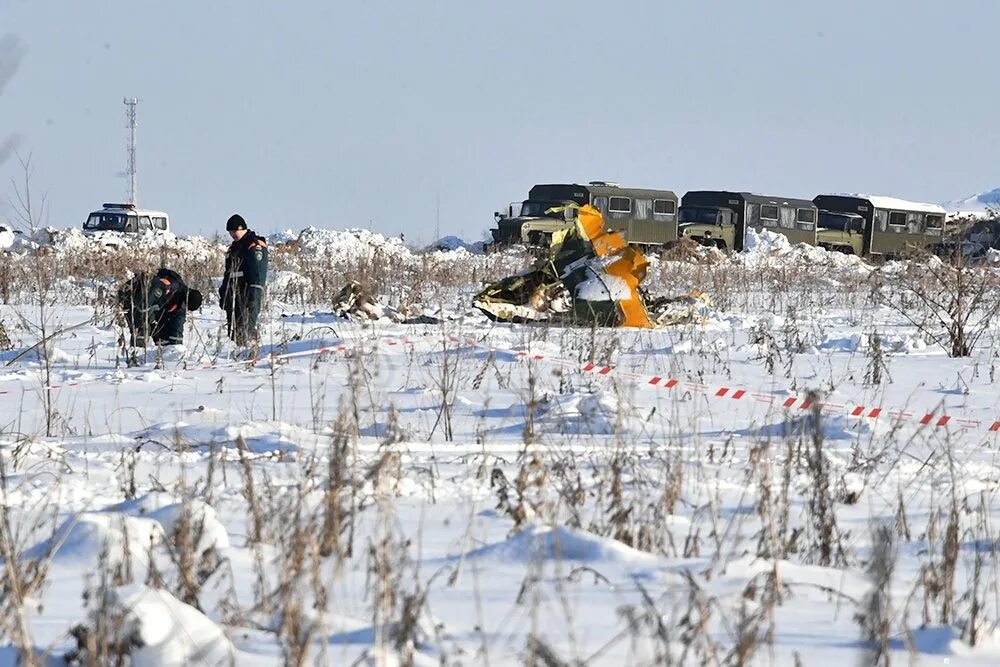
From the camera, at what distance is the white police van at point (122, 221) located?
3098cm

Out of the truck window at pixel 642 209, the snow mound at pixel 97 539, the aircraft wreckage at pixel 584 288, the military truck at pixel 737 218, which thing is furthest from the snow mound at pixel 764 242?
the snow mound at pixel 97 539

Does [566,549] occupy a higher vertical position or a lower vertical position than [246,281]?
lower

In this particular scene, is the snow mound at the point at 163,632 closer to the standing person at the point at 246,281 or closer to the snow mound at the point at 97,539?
the snow mound at the point at 97,539

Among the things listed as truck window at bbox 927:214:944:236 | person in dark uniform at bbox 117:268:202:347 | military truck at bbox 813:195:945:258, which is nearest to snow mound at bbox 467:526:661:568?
person in dark uniform at bbox 117:268:202:347

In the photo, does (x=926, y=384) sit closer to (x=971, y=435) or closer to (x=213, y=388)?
(x=971, y=435)

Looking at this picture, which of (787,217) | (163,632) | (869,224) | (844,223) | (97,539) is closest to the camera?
(163,632)

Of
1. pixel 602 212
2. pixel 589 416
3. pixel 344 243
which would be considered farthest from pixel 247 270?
pixel 344 243

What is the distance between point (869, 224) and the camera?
35.4 meters

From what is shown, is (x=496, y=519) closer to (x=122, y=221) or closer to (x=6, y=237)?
(x=122, y=221)

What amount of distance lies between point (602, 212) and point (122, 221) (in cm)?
1126

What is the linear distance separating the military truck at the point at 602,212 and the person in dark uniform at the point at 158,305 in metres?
17.7

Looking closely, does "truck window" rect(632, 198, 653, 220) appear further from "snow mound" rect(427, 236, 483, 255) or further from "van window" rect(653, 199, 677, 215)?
"snow mound" rect(427, 236, 483, 255)

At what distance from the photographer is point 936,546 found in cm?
424

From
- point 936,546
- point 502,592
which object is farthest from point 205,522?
point 936,546
